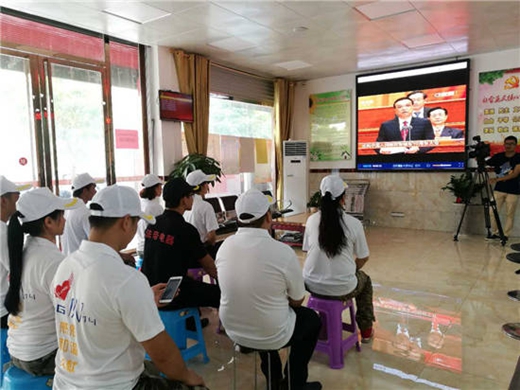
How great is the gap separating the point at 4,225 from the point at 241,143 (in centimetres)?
518

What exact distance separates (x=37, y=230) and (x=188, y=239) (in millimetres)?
857

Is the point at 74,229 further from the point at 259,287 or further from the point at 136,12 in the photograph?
the point at 136,12

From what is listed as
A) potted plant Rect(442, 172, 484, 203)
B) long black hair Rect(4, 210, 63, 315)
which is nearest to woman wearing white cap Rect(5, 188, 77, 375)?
long black hair Rect(4, 210, 63, 315)

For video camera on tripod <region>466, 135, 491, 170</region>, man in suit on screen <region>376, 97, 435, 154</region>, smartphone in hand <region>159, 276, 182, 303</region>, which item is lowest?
smartphone in hand <region>159, 276, 182, 303</region>

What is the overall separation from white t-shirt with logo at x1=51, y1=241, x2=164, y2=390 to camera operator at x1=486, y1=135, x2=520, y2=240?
587 centimetres

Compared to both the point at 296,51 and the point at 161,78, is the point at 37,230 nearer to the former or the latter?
the point at 161,78

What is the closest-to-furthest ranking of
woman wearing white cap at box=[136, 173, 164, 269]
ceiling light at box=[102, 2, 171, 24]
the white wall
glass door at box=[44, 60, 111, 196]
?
woman wearing white cap at box=[136, 173, 164, 269], ceiling light at box=[102, 2, 171, 24], glass door at box=[44, 60, 111, 196], the white wall

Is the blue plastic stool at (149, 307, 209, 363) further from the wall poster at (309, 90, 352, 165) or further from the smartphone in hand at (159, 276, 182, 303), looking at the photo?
the wall poster at (309, 90, 352, 165)

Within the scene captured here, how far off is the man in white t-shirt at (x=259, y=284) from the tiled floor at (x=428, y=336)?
0.60m

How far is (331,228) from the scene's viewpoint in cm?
234

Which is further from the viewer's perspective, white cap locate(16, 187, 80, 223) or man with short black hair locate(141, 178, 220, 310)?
man with short black hair locate(141, 178, 220, 310)

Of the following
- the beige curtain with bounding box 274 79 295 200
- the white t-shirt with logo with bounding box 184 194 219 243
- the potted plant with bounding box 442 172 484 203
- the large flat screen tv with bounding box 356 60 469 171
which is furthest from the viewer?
the beige curtain with bounding box 274 79 295 200

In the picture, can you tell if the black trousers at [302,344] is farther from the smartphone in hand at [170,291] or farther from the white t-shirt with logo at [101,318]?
the white t-shirt with logo at [101,318]

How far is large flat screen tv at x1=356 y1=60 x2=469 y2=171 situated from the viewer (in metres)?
6.20
